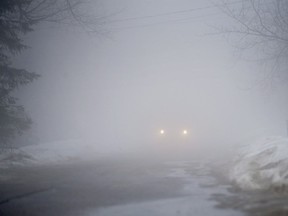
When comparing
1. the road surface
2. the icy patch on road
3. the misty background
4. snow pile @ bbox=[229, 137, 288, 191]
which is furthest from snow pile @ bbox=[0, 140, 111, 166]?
snow pile @ bbox=[229, 137, 288, 191]

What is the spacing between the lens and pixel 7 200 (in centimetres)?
858

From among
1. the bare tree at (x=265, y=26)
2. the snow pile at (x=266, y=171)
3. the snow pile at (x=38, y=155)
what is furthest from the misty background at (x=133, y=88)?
the snow pile at (x=38, y=155)

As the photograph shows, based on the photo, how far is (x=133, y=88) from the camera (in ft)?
205

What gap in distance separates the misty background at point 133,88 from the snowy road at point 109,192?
5.87 m

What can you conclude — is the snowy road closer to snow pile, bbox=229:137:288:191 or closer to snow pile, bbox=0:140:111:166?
snow pile, bbox=229:137:288:191

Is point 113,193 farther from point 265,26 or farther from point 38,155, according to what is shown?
point 38,155

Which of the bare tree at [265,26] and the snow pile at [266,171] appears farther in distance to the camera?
the bare tree at [265,26]

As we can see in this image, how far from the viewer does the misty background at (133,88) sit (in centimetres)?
3328

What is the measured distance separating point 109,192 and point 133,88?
174ft

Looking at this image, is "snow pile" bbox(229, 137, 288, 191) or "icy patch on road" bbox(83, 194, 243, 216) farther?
"snow pile" bbox(229, 137, 288, 191)

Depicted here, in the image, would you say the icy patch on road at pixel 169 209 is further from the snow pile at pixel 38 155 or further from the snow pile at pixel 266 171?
the snow pile at pixel 38 155

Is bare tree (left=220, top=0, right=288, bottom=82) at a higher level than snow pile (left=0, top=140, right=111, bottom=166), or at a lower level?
higher

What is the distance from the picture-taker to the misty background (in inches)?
1310

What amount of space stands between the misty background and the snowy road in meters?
5.87
